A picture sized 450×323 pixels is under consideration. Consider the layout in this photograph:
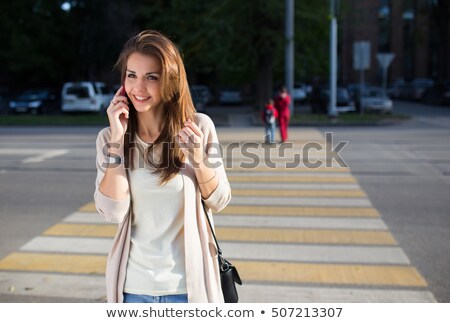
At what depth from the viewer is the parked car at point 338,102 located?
28375 millimetres

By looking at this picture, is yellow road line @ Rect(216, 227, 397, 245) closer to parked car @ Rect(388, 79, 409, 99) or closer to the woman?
the woman

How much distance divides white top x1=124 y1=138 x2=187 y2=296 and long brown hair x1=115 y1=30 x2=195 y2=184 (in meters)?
0.06

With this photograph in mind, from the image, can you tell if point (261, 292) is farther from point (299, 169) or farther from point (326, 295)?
point (299, 169)

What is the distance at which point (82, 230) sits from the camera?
671cm

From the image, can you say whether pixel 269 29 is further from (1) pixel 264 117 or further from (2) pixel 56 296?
(2) pixel 56 296

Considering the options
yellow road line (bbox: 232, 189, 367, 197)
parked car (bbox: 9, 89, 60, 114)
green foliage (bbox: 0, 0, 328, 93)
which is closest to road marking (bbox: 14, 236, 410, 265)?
yellow road line (bbox: 232, 189, 367, 197)

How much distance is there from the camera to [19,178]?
10.4 metres

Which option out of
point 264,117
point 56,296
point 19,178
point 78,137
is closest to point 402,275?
point 56,296

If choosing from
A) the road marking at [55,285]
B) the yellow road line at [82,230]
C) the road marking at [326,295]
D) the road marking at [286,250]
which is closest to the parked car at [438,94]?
the road marking at [286,250]

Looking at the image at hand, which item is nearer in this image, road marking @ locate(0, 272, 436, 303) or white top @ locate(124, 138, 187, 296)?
white top @ locate(124, 138, 187, 296)

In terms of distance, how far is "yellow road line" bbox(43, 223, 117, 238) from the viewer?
6520 millimetres

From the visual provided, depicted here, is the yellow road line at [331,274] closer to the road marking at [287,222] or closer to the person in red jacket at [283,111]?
the road marking at [287,222]
